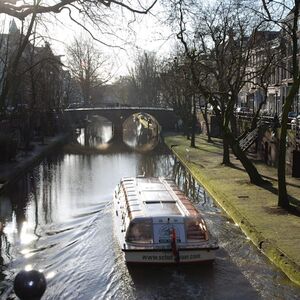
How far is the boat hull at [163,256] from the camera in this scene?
48.2 feet

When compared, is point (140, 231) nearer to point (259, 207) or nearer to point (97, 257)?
point (97, 257)

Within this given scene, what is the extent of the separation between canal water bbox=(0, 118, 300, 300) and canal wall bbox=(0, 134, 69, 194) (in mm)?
853

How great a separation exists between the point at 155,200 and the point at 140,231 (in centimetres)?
227

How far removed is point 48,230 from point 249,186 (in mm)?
10432

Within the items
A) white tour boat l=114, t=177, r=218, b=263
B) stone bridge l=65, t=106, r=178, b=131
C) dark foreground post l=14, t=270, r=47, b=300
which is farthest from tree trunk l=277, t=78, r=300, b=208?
stone bridge l=65, t=106, r=178, b=131

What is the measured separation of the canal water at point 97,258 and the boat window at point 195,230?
809 millimetres

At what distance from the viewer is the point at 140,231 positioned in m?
15.2

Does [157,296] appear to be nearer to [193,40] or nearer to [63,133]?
[193,40]

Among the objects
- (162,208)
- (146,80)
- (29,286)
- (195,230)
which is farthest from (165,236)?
(146,80)

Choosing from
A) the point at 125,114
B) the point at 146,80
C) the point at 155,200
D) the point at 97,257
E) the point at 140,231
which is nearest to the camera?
the point at 140,231

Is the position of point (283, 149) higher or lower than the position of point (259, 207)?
higher

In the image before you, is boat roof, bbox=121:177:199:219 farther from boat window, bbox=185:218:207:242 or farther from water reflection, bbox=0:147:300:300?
water reflection, bbox=0:147:300:300

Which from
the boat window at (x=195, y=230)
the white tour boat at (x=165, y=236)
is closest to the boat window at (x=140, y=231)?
the white tour boat at (x=165, y=236)

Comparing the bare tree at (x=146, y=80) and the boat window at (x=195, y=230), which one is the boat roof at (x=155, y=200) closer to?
the boat window at (x=195, y=230)
